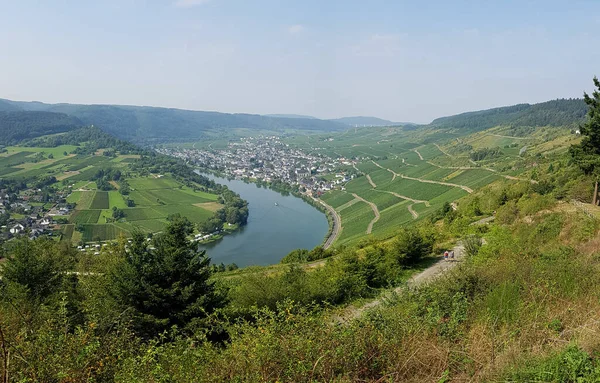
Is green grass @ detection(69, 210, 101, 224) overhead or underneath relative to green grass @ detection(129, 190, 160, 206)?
underneath

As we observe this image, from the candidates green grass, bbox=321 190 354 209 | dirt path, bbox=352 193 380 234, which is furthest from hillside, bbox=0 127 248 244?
dirt path, bbox=352 193 380 234

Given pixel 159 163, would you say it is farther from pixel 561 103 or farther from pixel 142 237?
pixel 561 103

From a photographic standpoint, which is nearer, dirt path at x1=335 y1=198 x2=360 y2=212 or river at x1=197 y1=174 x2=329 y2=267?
river at x1=197 y1=174 x2=329 y2=267

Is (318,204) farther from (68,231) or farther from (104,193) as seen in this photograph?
(104,193)

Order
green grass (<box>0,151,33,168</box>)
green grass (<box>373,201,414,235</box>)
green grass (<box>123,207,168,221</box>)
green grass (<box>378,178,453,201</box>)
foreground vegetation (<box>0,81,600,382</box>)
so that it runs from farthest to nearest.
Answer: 1. green grass (<box>0,151,33,168</box>)
2. green grass (<box>123,207,168,221</box>)
3. green grass (<box>378,178,453,201</box>)
4. green grass (<box>373,201,414,235</box>)
5. foreground vegetation (<box>0,81,600,382</box>)

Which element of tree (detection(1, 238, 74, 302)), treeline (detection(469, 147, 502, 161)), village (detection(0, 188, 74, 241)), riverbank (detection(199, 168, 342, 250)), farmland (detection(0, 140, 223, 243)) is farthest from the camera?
treeline (detection(469, 147, 502, 161))

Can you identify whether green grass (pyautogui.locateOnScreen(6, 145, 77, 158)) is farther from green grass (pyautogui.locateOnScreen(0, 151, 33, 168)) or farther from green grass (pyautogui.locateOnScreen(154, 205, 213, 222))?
green grass (pyautogui.locateOnScreen(154, 205, 213, 222))

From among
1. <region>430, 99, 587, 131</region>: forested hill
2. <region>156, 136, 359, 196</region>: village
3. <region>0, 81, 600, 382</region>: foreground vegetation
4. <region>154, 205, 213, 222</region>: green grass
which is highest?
<region>430, 99, 587, 131</region>: forested hill

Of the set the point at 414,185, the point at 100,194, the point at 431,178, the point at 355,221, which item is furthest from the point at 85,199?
the point at 431,178
